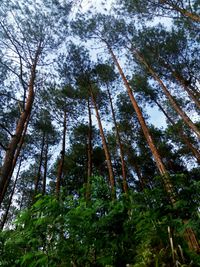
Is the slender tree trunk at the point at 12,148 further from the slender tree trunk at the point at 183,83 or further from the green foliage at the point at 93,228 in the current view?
the slender tree trunk at the point at 183,83

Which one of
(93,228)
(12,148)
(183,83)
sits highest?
(183,83)

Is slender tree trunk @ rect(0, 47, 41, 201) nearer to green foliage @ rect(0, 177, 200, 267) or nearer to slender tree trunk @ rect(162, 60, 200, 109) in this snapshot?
green foliage @ rect(0, 177, 200, 267)

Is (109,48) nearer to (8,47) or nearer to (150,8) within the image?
(150,8)

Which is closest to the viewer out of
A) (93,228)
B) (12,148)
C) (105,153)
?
(93,228)

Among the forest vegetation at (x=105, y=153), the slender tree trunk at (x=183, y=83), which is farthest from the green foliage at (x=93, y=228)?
the slender tree trunk at (x=183, y=83)

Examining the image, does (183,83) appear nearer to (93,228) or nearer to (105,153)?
(105,153)

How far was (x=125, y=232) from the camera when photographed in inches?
97.0

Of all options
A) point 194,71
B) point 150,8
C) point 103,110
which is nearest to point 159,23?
point 150,8

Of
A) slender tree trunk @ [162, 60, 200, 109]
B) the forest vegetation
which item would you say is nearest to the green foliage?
the forest vegetation

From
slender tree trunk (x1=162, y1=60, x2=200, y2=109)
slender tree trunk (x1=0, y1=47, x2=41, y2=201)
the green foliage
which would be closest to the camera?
the green foliage

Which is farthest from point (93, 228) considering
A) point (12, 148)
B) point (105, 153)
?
point (105, 153)

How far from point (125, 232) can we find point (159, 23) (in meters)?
14.6

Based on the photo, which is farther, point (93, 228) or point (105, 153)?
point (105, 153)

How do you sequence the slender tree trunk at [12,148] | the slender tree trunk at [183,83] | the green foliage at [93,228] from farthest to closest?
1. the slender tree trunk at [183,83]
2. the slender tree trunk at [12,148]
3. the green foliage at [93,228]
